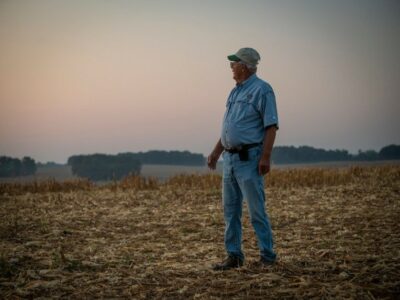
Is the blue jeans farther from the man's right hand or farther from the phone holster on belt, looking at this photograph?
the man's right hand

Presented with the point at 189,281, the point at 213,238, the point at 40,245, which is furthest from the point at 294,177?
the point at 189,281

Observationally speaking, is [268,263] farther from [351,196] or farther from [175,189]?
[175,189]

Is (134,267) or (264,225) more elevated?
(264,225)

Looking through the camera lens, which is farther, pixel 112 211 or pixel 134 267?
pixel 112 211

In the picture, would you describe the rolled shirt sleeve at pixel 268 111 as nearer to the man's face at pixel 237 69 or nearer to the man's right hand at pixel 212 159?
the man's face at pixel 237 69

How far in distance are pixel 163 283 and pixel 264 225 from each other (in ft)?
3.87

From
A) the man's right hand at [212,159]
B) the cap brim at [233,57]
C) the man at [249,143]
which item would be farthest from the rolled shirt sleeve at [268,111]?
the man's right hand at [212,159]

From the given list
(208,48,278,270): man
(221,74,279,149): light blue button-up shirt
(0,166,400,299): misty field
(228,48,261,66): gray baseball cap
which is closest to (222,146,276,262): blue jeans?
(208,48,278,270): man

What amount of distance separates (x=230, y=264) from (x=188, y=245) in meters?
1.91

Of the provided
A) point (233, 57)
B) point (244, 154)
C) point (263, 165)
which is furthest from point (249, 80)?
point (263, 165)

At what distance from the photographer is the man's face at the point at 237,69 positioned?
463cm

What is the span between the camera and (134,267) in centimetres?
523

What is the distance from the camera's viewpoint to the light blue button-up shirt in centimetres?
448

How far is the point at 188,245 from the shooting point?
21.8 ft
